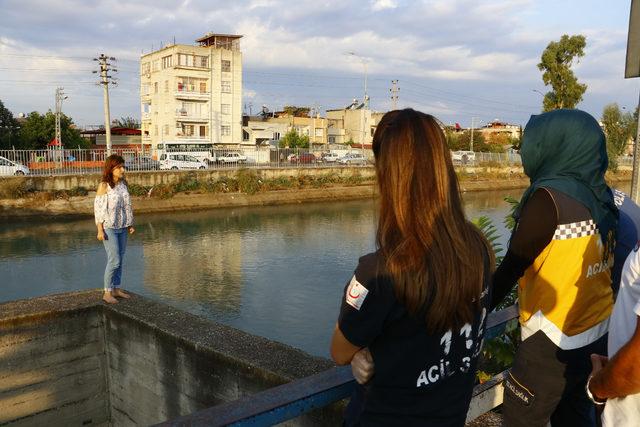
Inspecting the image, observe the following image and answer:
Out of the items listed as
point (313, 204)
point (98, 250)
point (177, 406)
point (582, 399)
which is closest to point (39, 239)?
point (98, 250)

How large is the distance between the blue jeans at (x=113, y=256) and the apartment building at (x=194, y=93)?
45138mm

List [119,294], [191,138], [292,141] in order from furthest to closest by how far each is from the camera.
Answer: [292,141] < [191,138] < [119,294]

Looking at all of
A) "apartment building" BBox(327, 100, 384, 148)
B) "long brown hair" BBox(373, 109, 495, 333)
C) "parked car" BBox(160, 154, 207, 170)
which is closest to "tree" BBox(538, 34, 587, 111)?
"parked car" BBox(160, 154, 207, 170)

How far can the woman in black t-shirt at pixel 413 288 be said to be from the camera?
1365 millimetres

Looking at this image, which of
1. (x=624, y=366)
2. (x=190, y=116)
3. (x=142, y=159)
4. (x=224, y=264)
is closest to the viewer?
(x=624, y=366)

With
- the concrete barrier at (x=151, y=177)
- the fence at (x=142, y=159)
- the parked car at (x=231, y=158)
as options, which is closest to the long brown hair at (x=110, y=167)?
the fence at (x=142, y=159)

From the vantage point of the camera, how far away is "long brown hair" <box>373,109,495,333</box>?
54.0 inches

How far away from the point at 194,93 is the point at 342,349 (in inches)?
1994

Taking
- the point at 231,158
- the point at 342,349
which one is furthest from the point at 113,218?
the point at 231,158

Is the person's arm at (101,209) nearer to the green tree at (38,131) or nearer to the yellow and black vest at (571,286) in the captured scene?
the yellow and black vest at (571,286)

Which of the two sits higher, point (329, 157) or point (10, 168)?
point (329, 157)

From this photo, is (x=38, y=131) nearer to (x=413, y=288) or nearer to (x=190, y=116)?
(x=190, y=116)

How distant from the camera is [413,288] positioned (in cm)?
135

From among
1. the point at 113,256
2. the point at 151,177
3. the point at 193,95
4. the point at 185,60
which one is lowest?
the point at 151,177
